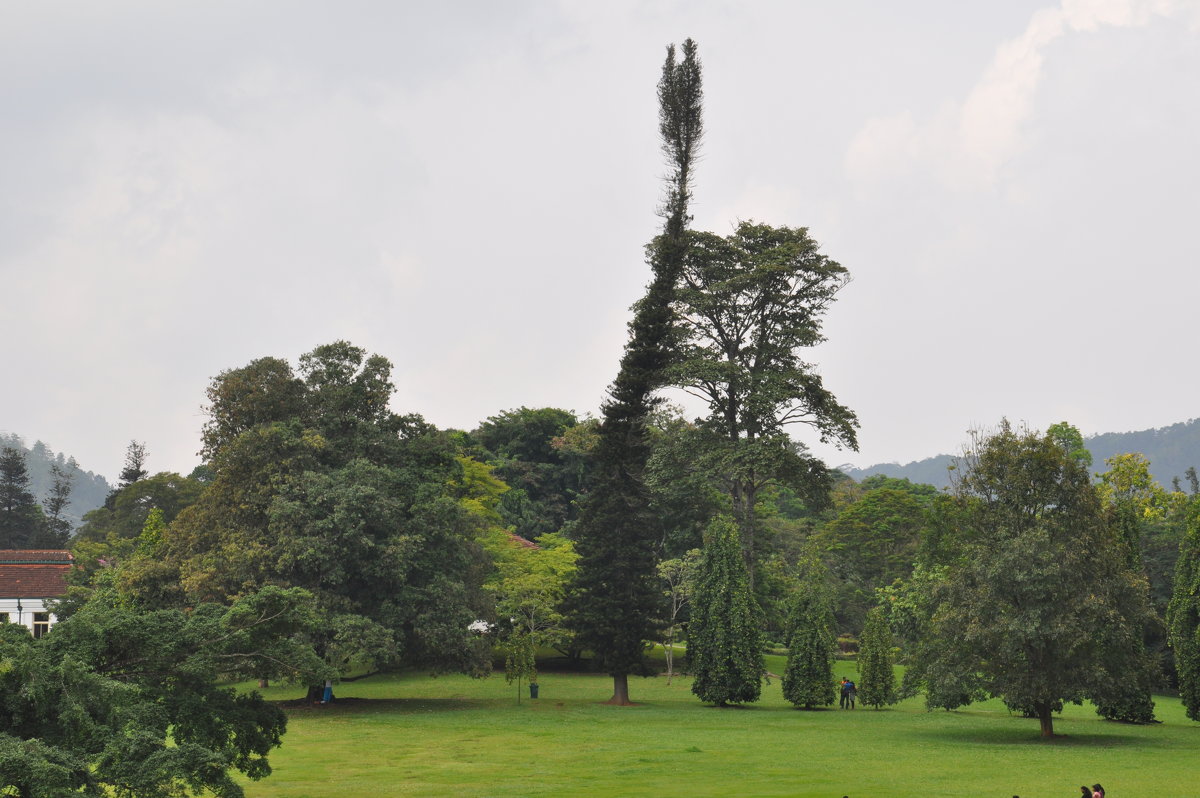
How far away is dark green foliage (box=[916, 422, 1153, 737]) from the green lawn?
1774mm

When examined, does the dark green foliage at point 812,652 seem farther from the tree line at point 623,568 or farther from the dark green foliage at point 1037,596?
the dark green foliage at point 1037,596

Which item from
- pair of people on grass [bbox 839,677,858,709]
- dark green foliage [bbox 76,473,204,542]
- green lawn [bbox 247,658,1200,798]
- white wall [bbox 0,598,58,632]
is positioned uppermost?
dark green foliage [bbox 76,473,204,542]

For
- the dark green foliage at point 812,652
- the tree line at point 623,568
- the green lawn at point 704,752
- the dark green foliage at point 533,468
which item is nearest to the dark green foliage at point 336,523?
the tree line at point 623,568

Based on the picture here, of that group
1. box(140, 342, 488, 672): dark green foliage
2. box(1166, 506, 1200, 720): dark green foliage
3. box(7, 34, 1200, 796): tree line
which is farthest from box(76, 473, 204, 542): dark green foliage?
box(1166, 506, 1200, 720): dark green foliage

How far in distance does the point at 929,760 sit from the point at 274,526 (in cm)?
2460

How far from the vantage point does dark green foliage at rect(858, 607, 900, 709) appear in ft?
137

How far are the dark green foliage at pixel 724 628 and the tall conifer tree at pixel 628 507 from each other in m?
2.13

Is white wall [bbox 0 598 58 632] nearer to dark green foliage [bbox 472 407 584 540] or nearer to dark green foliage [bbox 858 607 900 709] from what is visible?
dark green foliage [bbox 472 407 584 540]

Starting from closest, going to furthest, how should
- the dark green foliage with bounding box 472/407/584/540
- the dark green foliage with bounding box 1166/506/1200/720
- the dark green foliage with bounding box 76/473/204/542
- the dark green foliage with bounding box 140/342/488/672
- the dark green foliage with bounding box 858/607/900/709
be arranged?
1. the dark green foliage with bounding box 1166/506/1200/720
2. the dark green foliage with bounding box 140/342/488/672
3. the dark green foliage with bounding box 858/607/900/709
4. the dark green foliage with bounding box 472/407/584/540
5. the dark green foliage with bounding box 76/473/204/542

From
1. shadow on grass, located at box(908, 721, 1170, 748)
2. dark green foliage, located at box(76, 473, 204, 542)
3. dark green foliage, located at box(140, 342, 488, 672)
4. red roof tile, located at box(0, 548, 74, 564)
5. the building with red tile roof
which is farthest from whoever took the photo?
dark green foliage, located at box(76, 473, 204, 542)

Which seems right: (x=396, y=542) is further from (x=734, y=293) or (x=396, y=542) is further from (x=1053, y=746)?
(x=1053, y=746)

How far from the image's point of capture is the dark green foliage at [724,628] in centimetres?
4059

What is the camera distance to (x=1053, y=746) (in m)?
28.5

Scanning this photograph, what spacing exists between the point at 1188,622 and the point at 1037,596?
719 centimetres
